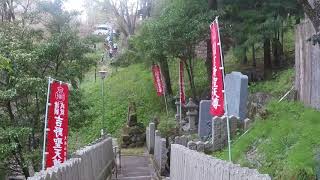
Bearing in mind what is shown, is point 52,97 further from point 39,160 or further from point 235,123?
point 235,123

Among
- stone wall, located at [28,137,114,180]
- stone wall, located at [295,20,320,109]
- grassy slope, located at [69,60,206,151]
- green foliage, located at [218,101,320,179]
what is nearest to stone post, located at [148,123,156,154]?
grassy slope, located at [69,60,206,151]

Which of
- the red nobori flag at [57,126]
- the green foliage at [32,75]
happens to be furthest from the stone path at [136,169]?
the red nobori flag at [57,126]

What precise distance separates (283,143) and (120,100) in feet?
91.1

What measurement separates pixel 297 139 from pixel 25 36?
35.5ft

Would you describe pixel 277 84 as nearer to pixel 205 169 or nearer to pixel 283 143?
pixel 283 143

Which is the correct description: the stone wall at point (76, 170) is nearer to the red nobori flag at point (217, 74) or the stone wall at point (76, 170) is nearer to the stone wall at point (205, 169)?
the stone wall at point (205, 169)

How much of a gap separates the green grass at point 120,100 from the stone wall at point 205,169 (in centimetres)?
1909

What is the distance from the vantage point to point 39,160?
614 inches

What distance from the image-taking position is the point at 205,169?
852cm

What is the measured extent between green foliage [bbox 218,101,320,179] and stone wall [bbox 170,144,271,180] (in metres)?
1.40

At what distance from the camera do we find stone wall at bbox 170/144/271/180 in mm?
5578

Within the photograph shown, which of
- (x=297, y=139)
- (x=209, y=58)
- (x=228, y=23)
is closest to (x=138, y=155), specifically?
(x=209, y=58)

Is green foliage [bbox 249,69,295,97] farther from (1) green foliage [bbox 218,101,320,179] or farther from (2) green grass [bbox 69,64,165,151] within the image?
(2) green grass [bbox 69,64,165,151]

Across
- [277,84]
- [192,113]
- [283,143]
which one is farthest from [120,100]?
[283,143]
